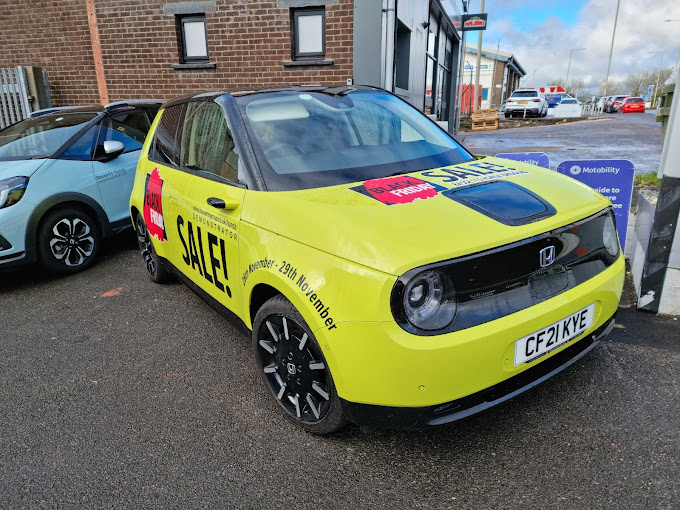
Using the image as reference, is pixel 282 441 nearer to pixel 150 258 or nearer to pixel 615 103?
pixel 150 258

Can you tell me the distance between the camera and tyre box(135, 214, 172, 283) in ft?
14.7

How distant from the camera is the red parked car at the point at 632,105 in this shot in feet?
171

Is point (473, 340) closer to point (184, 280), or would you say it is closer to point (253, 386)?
point (253, 386)

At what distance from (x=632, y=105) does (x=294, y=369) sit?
6151 cm

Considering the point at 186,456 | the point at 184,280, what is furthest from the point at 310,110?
the point at 186,456

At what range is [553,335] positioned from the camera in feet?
7.27

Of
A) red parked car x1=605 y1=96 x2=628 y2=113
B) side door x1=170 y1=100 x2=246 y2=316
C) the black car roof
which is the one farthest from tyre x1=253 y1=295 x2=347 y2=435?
red parked car x1=605 y1=96 x2=628 y2=113

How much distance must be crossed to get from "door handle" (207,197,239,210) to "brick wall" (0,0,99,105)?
9571 millimetres

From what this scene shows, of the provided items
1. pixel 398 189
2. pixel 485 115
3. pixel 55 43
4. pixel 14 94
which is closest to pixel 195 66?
pixel 55 43

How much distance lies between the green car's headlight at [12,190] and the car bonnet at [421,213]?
3151mm

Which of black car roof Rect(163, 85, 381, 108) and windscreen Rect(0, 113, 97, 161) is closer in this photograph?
black car roof Rect(163, 85, 381, 108)

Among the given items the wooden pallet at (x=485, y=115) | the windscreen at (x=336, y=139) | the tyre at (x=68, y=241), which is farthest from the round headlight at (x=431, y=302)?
the wooden pallet at (x=485, y=115)

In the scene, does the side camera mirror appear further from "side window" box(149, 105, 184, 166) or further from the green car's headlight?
"side window" box(149, 105, 184, 166)

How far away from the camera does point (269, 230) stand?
242 centimetres
